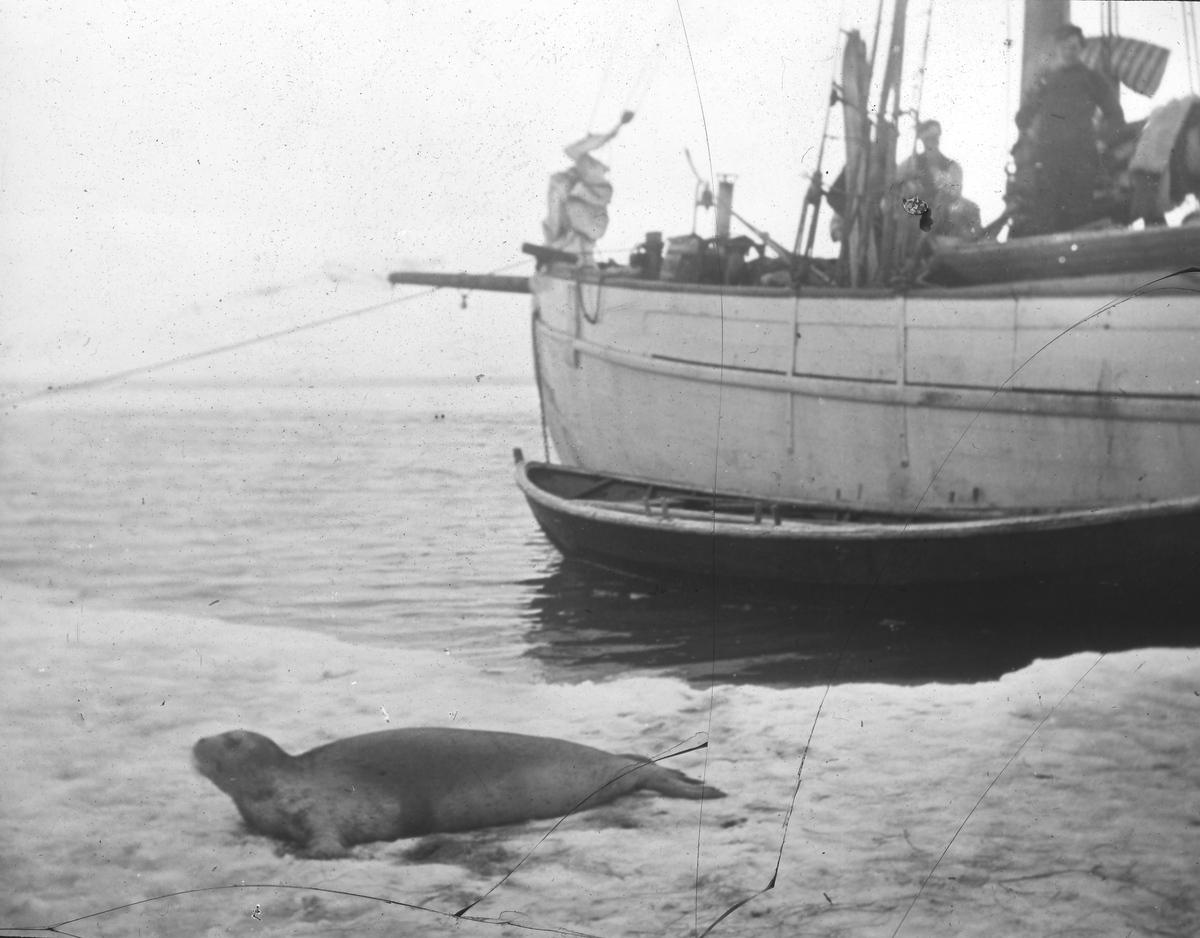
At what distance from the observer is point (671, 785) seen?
224 cm

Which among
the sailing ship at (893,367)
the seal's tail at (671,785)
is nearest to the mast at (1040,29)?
the sailing ship at (893,367)

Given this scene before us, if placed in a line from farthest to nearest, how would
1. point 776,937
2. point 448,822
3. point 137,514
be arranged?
point 137,514
point 448,822
point 776,937

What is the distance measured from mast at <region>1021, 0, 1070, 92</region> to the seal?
1613 mm

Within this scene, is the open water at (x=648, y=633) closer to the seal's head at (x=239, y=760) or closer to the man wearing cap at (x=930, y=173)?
the seal's head at (x=239, y=760)

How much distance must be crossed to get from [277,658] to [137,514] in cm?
47

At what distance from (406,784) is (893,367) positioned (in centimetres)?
135

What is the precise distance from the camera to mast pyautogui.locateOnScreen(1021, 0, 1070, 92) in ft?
7.15

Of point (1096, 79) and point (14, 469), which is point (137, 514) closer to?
point (14, 469)

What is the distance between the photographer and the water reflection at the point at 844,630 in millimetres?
2215

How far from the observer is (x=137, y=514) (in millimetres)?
2414

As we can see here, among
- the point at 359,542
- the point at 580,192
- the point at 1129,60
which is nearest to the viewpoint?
the point at 1129,60

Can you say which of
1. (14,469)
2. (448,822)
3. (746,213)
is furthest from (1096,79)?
(14,469)

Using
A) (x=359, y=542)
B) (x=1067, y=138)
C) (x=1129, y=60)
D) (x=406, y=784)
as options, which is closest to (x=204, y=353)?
(x=359, y=542)

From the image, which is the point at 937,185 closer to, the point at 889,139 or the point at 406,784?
the point at 889,139
